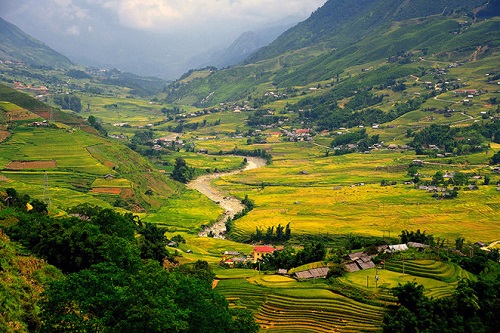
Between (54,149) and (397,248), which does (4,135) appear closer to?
(54,149)

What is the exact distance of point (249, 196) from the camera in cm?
8344

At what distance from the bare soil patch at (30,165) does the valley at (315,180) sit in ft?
1.31

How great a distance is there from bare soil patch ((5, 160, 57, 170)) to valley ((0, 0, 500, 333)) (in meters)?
0.40

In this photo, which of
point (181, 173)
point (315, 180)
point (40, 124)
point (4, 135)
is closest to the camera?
point (4, 135)

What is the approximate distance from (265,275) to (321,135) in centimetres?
9651

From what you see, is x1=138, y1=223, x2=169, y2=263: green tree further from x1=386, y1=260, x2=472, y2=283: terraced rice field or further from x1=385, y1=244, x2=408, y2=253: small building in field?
x1=385, y1=244, x2=408, y2=253: small building in field

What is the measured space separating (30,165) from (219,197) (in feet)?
95.3

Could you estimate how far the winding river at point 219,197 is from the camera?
227ft

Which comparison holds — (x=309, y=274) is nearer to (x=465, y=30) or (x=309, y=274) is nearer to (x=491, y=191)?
(x=491, y=191)

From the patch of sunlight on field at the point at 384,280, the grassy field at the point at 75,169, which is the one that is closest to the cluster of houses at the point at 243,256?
the patch of sunlight on field at the point at 384,280

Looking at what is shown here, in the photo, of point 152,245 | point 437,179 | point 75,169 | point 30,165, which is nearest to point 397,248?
point 152,245

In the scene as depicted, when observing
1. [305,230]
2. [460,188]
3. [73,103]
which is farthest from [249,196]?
[73,103]

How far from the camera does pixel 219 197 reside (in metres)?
85.7

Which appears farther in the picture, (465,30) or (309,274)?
(465,30)
